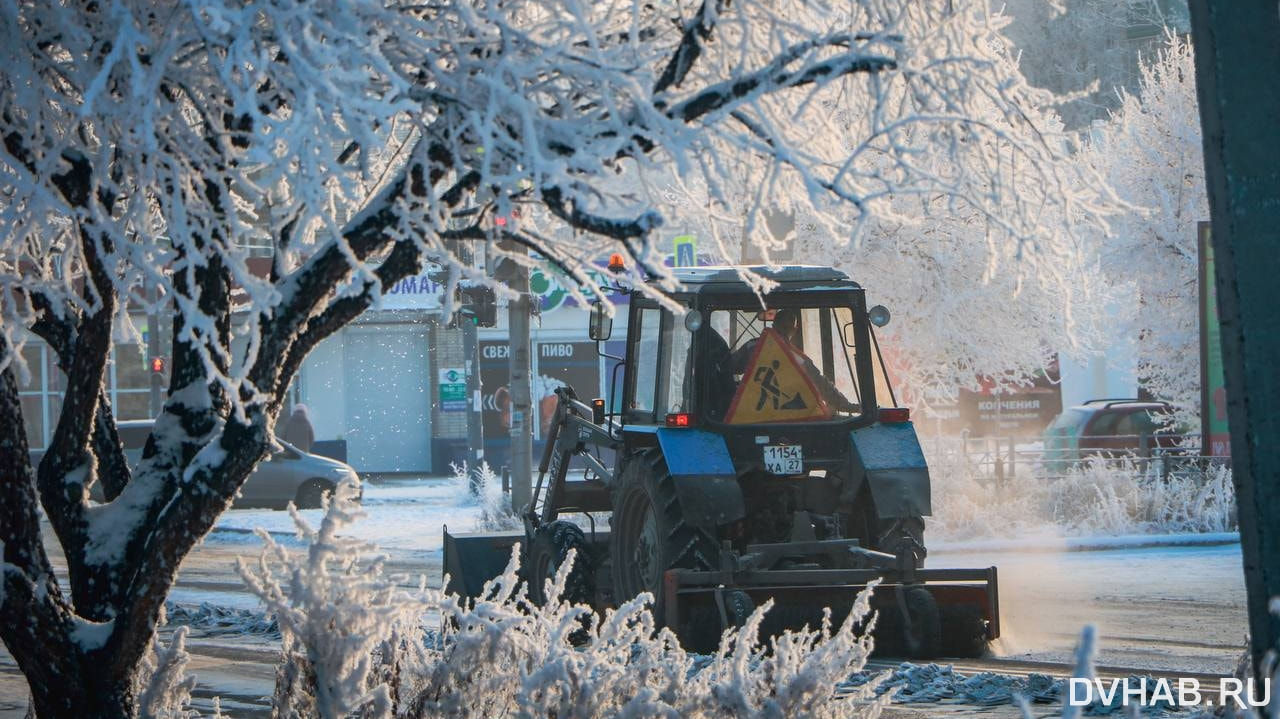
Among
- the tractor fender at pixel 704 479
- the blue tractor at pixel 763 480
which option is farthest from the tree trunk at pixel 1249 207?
the tractor fender at pixel 704 479

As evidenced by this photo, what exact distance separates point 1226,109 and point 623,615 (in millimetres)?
2349

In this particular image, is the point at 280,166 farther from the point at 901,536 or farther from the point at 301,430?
the point at 301,430

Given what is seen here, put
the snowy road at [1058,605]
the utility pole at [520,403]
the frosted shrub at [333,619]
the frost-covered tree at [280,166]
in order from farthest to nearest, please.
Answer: the utility pole at [520,403], the snowy road at [1058,605], the frosted shrub at [333,619], the frost-covered tree at [280,166]

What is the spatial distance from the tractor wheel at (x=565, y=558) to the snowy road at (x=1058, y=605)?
1.34 metres

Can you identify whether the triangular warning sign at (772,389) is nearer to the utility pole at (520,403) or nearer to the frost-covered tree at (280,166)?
the frost-covered tree at (280,166)

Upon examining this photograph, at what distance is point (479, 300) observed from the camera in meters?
17.9

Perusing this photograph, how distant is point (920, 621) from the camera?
29.6ft

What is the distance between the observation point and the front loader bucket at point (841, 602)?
880 centimetres

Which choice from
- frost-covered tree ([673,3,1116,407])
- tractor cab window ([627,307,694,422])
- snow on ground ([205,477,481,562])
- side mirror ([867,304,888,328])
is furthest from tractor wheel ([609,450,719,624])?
snow on ground ([205,477,481,562])

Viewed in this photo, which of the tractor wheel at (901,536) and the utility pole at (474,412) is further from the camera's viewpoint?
the utility pole at (474,412)

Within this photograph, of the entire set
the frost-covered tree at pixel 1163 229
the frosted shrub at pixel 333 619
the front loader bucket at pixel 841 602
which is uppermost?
the frost-covered tree at pixel 1163 229

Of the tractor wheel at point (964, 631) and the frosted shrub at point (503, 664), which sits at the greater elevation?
the frosted shrub at point (503, 664)

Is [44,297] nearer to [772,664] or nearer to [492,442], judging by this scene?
[772,664]

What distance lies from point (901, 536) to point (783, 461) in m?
0.90
